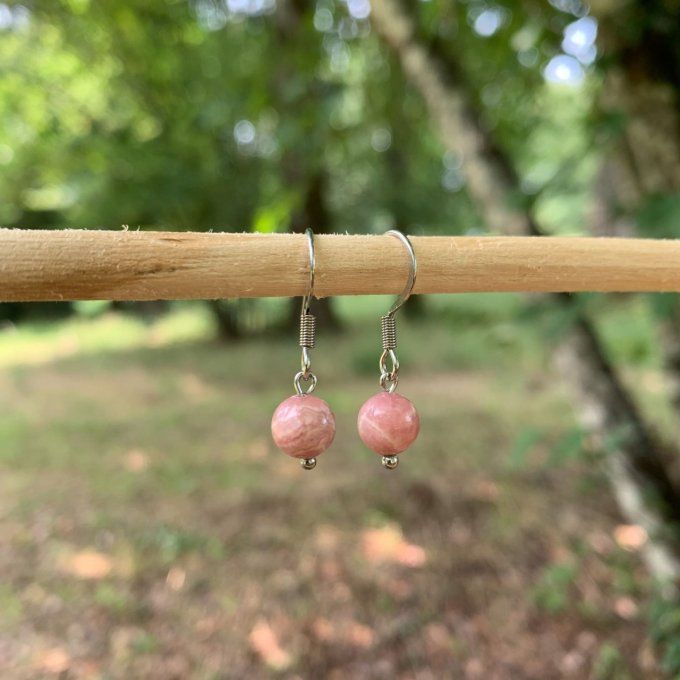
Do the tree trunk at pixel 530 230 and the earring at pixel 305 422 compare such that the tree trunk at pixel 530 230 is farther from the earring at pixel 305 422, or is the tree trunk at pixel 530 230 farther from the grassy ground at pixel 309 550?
the earring at pixel 305 422

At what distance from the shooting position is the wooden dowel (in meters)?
0.79

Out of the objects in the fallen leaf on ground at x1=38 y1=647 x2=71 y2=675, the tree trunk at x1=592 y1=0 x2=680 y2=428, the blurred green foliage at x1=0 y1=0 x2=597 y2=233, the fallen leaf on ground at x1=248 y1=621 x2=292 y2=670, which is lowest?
the fallen leaf on ground at x1=248 y1=621 x2=292 y2=670

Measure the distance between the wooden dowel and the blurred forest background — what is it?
1325 mm

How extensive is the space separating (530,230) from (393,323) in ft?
6.74

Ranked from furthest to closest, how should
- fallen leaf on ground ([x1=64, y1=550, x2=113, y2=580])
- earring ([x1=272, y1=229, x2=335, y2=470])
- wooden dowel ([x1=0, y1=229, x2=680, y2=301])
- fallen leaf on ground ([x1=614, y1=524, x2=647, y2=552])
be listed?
fallen leaf on ground ([x1=614, y1=524, x2=647, y2=552]) → fallen leaf on ground ([x1=64, y1=550, x2=113, y2=580]) → earring ([x1=272, y1=229, x2=335, y2=470]) → wooden dowel ([x1=0, y1=229, x2=680, y2=301])

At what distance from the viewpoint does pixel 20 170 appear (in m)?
7.76

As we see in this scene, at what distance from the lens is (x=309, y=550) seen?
341 cm

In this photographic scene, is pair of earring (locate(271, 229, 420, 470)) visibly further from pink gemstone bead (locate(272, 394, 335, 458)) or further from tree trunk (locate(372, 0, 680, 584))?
tree trunk (locate(372, 0, 680, 584))

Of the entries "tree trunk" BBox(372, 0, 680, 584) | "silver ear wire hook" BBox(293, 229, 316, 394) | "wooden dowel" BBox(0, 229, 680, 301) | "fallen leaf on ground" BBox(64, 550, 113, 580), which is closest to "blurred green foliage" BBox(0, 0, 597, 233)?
"tree trunk" BBox(372, 0, 680, 584)

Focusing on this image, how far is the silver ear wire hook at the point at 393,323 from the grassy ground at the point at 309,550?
153 cm

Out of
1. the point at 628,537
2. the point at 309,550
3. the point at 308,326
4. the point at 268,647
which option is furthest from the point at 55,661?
the point at 628,537

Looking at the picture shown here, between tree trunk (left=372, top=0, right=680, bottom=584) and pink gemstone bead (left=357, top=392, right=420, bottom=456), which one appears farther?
tree trunk (left=372, top=0, right=680, bottom=584)

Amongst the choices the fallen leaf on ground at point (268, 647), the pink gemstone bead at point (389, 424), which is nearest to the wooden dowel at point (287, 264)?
the pink gemstone bead at point (389, 424)

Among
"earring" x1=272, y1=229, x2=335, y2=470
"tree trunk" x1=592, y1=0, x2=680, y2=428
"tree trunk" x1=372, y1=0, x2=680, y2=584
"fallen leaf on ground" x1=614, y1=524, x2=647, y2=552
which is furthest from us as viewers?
"fallen leaf on ground" x1=614, y1=524, x2=647, y2=552
